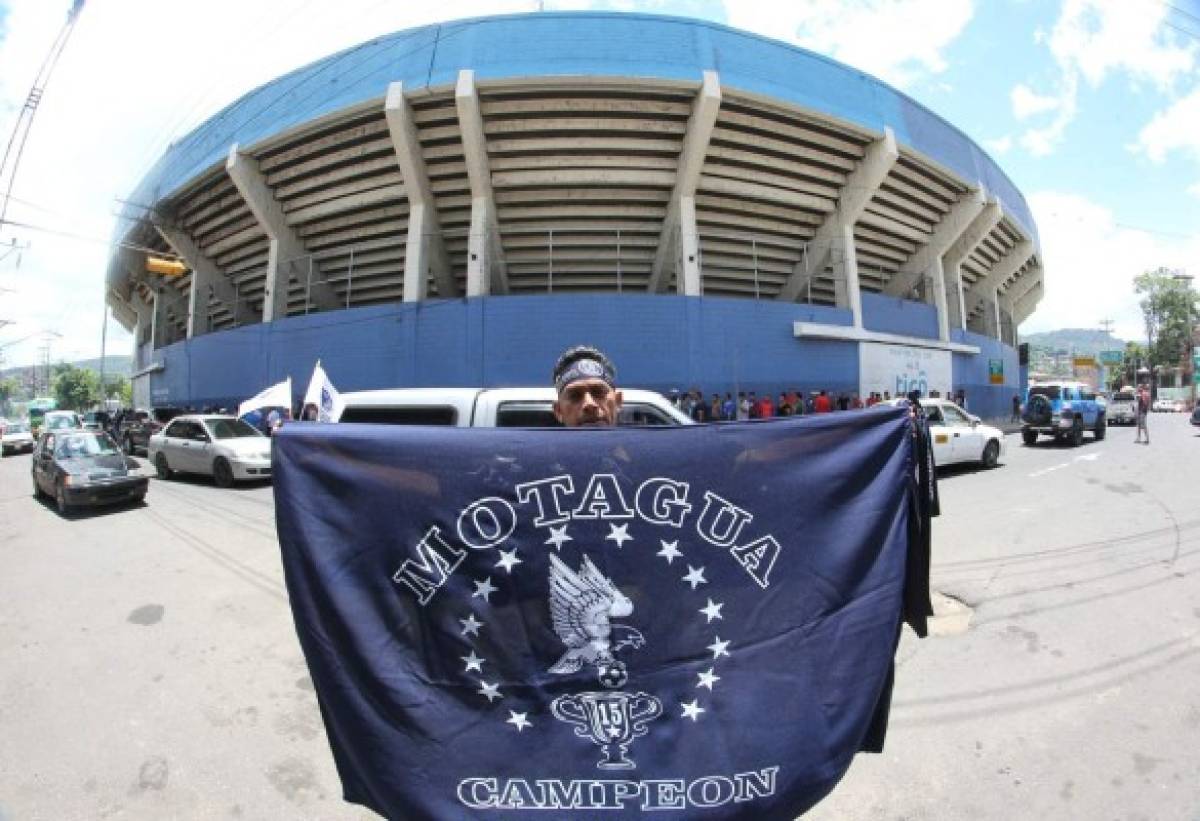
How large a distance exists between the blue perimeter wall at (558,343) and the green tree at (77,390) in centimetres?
9026

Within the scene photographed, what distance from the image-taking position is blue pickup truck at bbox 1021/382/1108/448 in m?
16.0

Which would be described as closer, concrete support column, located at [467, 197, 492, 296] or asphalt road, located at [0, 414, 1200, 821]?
asphalt road, located at [0, 414, 1200, 821]

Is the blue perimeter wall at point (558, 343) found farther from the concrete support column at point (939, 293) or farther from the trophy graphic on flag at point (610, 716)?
the trophy graphic on flag at point (610, 716)

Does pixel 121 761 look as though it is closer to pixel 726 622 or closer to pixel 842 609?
pixel 726 622

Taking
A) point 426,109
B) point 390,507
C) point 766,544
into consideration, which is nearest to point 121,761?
point 390,507

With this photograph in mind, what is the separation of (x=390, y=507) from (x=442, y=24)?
55.5 feet

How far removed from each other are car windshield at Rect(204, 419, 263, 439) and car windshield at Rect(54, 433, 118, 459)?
74.8 inches

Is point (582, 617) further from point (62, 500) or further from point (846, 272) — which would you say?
point (846, 272)

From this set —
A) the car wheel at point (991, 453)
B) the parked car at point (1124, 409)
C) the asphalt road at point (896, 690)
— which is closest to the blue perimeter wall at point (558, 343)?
the car wheel at point (991, 453)

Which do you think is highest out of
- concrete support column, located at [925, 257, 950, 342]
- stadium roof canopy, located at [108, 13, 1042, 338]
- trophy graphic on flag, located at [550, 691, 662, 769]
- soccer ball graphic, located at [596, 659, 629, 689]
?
stadium roof canopy, located at [108, 13, 1042, 338]

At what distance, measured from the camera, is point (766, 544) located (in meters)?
1.86

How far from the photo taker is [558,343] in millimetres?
15555

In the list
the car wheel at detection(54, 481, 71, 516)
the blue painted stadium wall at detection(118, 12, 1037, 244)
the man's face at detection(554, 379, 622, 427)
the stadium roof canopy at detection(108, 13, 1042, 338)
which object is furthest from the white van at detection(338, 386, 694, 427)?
the blue painted stadium wall at detection(118, 12, 1037, 244)

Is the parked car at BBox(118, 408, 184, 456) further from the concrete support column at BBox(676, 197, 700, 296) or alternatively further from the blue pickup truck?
the blue pickup truck
